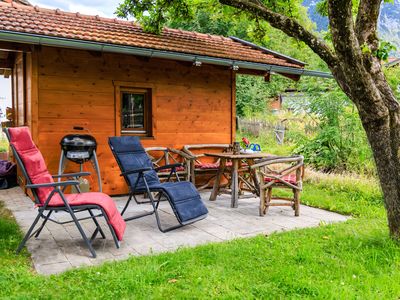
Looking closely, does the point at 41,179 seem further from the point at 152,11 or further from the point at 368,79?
the point at 152,11

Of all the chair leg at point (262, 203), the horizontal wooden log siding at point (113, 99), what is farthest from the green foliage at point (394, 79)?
the chair leg at point (262, 203)

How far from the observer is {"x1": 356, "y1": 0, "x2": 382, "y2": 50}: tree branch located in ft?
13.1

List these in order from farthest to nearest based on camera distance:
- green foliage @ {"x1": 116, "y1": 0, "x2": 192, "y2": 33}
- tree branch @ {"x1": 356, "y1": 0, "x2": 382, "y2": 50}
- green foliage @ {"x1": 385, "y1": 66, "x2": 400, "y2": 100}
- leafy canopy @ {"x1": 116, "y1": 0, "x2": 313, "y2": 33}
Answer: green foliage @ {"x1": 385, "y1": 66, "x2": 400, "y2": 100} → green foliage @ {"x1": 116, "y1": 0, "x2": 192, "y2": 33} → leafy canopy @ {"x1": 116, "y1": 0, "x2": 313, "y2": 33} → tree branch @ {"x1": 356, "y1": 0, "x2": 382, "y2": 50}

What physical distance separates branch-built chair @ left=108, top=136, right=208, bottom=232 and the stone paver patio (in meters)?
0.20

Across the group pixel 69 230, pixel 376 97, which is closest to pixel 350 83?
pixel 376 97

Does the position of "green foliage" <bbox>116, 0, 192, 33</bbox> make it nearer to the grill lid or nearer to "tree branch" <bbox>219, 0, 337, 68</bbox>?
the grill lid

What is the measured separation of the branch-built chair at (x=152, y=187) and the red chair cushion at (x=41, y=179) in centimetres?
70

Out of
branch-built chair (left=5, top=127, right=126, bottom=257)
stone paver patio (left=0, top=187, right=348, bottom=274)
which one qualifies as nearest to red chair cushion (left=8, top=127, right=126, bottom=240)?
branch-built chair (left=5, top=127, right=126, bottom=257)

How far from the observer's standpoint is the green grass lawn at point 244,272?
9.71ft

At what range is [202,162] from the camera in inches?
318

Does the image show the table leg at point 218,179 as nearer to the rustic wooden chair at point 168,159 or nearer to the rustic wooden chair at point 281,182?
the rustic wooden chair at point 168,159

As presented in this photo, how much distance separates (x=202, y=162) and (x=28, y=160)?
176 inches

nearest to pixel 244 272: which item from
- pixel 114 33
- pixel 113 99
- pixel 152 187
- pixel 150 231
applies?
pixel 150 231

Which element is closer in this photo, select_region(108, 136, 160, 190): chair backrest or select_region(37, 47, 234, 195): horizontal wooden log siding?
select_region(108, 136, 160, 190): chair backrest
